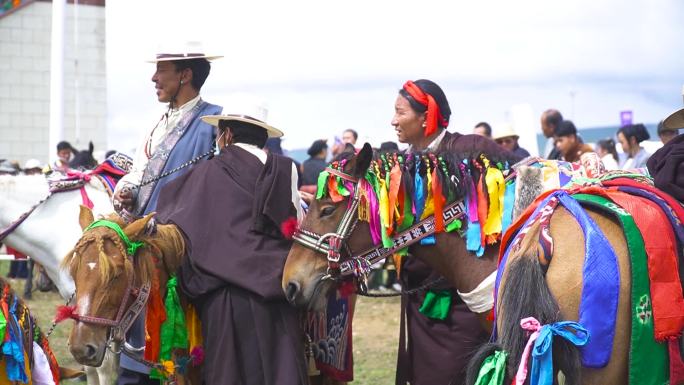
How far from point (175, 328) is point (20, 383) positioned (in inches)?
50.1

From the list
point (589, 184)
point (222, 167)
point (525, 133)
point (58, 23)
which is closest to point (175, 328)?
point (222, 167)

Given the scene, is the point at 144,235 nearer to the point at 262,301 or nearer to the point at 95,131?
the point at 262,301

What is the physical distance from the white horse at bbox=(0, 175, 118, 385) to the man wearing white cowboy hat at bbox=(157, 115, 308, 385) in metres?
2.25

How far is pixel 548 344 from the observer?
10.6 ft

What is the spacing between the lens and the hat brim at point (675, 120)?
4164mm

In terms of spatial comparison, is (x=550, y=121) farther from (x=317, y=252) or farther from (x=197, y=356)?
(x=197, y=356)

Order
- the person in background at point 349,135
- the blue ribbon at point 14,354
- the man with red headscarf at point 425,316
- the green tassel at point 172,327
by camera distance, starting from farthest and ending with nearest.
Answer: the person in background at point 349,135, the man with red headscarf at point 425,316, the blue ribbon at point 14,354, the green tassel at point 172,327

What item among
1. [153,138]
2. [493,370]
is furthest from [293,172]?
[493,370]

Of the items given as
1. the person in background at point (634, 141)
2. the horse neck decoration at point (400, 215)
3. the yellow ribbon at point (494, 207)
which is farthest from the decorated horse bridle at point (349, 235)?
the person in background at point (634, 141)

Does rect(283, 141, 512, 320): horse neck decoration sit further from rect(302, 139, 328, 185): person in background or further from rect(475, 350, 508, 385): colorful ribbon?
rect(302, 139, 328, 185): person in background

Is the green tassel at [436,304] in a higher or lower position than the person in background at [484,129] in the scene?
lower

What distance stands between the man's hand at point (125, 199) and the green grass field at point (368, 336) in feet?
11.3

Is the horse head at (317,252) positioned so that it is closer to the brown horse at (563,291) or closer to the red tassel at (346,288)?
the red tassel at (346,288)

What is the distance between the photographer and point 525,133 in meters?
12.4
